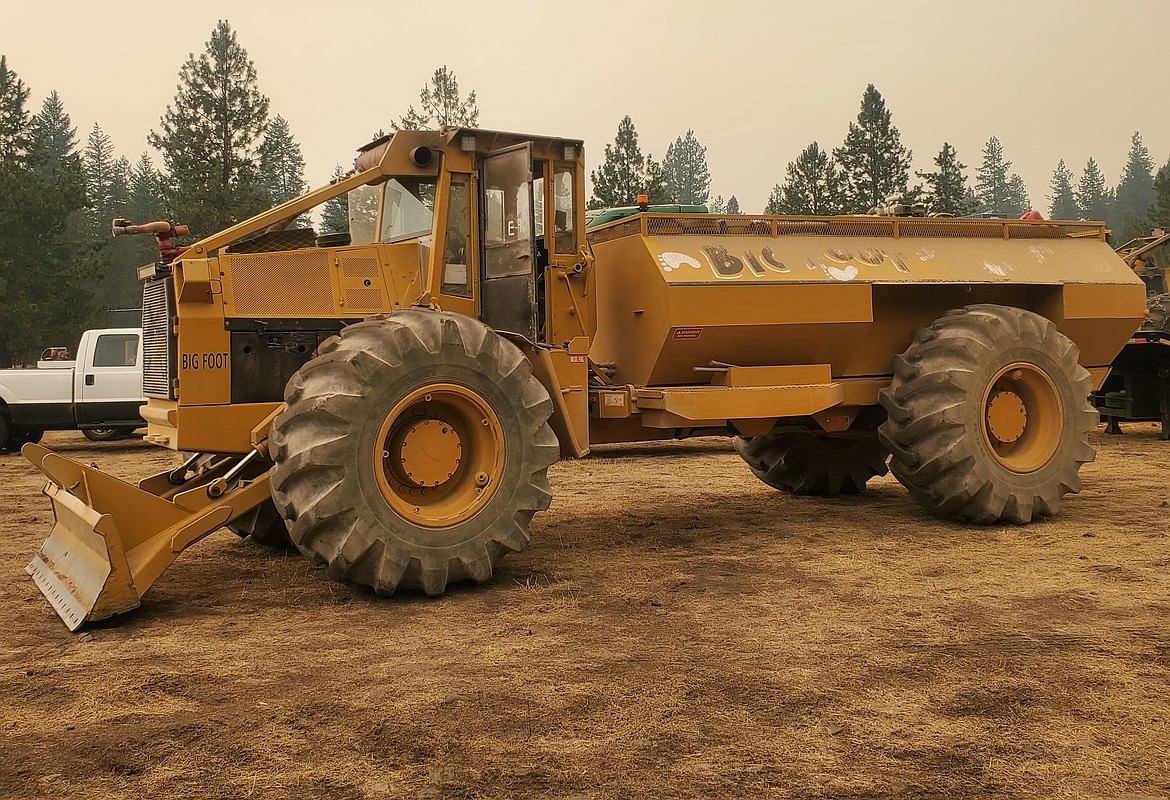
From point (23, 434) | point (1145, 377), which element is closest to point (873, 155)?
point (1145, 377)

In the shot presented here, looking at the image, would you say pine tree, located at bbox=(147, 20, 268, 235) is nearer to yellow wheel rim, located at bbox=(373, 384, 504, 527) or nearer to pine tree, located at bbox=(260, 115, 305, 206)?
pine tree, located at bbox=(260, 115, 305, 206)

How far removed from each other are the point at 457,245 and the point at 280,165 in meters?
68.1

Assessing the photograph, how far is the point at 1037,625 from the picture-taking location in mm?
5246

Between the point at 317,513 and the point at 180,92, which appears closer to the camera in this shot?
the point at 317,513

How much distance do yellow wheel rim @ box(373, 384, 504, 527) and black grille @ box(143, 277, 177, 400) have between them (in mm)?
1679

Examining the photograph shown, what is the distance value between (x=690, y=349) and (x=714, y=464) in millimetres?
5971

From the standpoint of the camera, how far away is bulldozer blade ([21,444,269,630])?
547 cm

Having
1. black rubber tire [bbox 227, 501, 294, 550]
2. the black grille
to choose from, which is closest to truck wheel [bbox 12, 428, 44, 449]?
black rubber tire [bbox 227, 501, 294, 550]

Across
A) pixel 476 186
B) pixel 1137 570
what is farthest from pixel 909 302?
pixel 476 186

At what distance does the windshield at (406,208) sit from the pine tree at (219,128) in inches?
1233

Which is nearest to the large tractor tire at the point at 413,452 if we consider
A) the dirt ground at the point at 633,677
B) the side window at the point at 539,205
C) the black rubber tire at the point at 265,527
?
the dirt ground at the point at 633,677

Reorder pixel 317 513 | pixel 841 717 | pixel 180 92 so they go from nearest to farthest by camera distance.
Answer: pixel 841 717 < pixel 317 513 < pixel 180 92

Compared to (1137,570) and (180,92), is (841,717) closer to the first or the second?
(1137,570)

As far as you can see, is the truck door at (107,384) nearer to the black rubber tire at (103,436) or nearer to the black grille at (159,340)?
the black rubber tire at (103,436)
